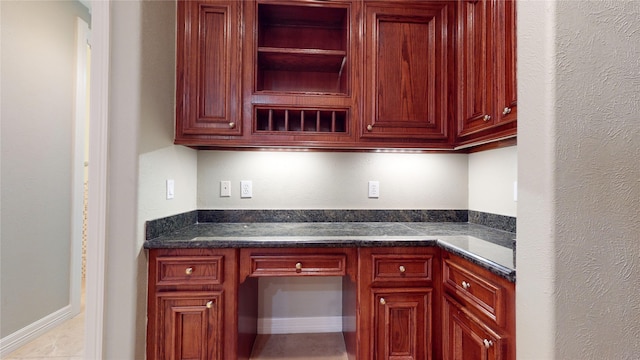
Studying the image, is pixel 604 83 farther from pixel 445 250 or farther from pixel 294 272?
pixel 294 272

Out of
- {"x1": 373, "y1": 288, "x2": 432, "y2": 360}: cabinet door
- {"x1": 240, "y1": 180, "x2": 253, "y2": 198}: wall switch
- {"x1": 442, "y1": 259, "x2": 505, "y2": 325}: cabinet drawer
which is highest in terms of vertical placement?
{"x1": 240, "y1": 180, "x2": 253, "y2": 198}: wall switch

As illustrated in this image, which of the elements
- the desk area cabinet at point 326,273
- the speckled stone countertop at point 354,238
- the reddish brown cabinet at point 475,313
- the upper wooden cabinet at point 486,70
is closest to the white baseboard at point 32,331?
the desk area cabinet at point 326,273

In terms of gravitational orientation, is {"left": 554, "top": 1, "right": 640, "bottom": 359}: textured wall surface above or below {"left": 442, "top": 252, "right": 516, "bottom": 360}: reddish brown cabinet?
above

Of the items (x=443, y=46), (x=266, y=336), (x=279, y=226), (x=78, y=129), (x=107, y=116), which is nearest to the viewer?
(x=107, y=116)

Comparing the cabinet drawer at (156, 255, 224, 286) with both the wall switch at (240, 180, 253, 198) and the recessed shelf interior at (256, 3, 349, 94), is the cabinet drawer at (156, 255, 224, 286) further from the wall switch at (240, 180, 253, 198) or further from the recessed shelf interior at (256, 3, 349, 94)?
the recessed shelf interior at (256, 3, 349, 94)

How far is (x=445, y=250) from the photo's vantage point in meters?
1.40

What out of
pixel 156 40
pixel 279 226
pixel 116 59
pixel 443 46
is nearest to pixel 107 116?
pixel 116 59

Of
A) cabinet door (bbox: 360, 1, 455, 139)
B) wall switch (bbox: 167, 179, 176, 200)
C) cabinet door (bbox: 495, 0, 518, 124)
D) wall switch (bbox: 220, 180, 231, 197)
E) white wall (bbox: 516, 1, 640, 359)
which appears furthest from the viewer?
wall switch (bbox: 220, 180, 231, 197)

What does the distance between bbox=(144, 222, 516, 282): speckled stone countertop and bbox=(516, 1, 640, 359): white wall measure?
219 millimetres

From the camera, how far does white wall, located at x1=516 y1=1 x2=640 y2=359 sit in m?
0.80

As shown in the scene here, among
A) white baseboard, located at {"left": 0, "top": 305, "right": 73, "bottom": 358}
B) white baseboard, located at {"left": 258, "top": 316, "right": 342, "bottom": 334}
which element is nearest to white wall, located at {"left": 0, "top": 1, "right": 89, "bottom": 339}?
white baseboard, located at {"left": 0, "top": 305, "right": 73, "bottom": 358}

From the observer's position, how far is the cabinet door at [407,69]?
1.70 m

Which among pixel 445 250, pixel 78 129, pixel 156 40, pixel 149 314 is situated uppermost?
pixel 156 40

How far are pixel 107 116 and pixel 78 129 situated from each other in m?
1.50
